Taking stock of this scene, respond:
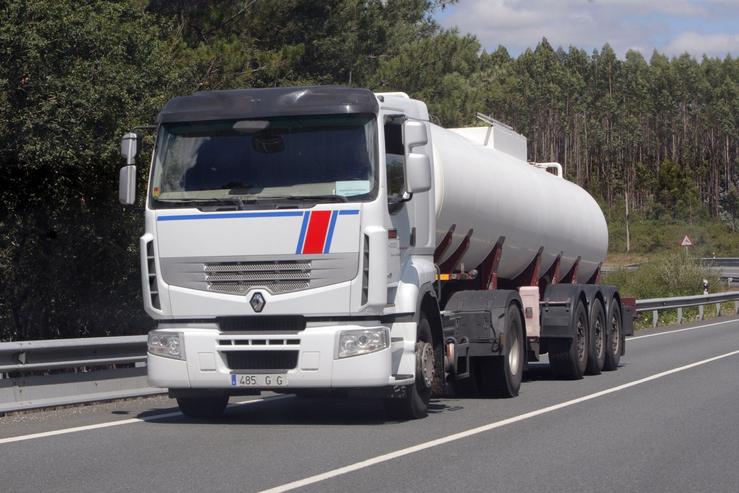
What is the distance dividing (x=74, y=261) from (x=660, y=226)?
3024 inches

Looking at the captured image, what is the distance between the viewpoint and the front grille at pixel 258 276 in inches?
426

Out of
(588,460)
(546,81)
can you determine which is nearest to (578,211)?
(588,460)

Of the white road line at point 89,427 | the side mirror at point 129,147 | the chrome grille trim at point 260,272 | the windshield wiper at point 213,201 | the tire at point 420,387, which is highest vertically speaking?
the side mirror at point 129,147

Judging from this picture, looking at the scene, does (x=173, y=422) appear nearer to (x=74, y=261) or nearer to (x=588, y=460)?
(x=588, y=460)

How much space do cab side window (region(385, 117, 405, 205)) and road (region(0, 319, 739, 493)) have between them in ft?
7.05

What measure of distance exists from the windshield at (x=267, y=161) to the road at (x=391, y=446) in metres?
2.12

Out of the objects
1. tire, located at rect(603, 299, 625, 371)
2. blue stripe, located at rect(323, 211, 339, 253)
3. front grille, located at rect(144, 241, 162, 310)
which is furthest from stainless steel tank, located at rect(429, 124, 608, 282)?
front grille, located at rect(144, 241, 162, 310)

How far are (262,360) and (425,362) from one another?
66.6 inches

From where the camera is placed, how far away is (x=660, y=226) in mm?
92938

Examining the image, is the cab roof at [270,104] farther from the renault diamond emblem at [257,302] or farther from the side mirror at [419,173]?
the renault diamond emblem at [257,302]

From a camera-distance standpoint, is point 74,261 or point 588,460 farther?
point 74,261

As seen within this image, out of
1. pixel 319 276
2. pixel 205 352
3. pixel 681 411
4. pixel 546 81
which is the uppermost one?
pixel 546 81

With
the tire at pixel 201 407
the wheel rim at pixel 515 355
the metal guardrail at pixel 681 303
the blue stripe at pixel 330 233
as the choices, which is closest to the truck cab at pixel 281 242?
the blue stripe at pixel 330 233

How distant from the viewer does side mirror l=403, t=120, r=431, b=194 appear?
36.1 feet
